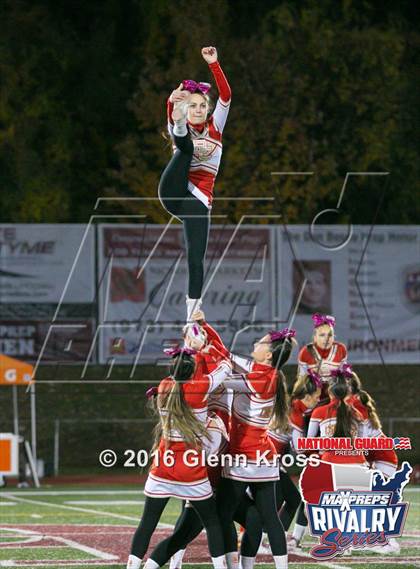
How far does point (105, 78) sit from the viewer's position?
63.7 ft

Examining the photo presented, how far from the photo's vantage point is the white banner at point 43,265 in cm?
1498

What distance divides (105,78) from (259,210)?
10.9ft

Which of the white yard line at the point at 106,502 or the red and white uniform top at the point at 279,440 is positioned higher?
the red and white uniform top at the point at 279,440

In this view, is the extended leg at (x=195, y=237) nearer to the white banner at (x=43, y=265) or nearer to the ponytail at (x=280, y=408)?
the ponytail at (x=280, y=408)

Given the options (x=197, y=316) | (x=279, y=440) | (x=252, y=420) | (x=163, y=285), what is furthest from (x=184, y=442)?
(x=163, y=285)

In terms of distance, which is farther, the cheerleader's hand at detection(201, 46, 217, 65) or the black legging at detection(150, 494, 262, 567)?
the black legging at detection(150, 494, 262, 567)

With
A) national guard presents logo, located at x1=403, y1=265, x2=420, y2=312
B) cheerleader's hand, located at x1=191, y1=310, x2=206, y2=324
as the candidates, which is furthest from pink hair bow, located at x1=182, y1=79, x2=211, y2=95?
national guard presents logo, located at x1=403, y1=265, x2=420, y2=312

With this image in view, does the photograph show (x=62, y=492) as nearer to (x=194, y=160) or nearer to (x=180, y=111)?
(x=194, y=160)

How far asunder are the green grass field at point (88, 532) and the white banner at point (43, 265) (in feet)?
6.83

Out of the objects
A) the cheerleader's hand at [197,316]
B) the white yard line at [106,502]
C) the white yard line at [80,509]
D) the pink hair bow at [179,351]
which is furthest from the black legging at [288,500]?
the white yard line at [106,502]

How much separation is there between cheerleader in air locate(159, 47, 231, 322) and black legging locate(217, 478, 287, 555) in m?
1.08

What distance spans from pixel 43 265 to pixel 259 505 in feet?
26.9

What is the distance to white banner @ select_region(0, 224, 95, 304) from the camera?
15.0 meters

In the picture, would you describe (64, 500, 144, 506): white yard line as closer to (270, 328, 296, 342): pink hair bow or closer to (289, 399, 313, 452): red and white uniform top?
(289, 399, 313, 452): red and white uniform top
